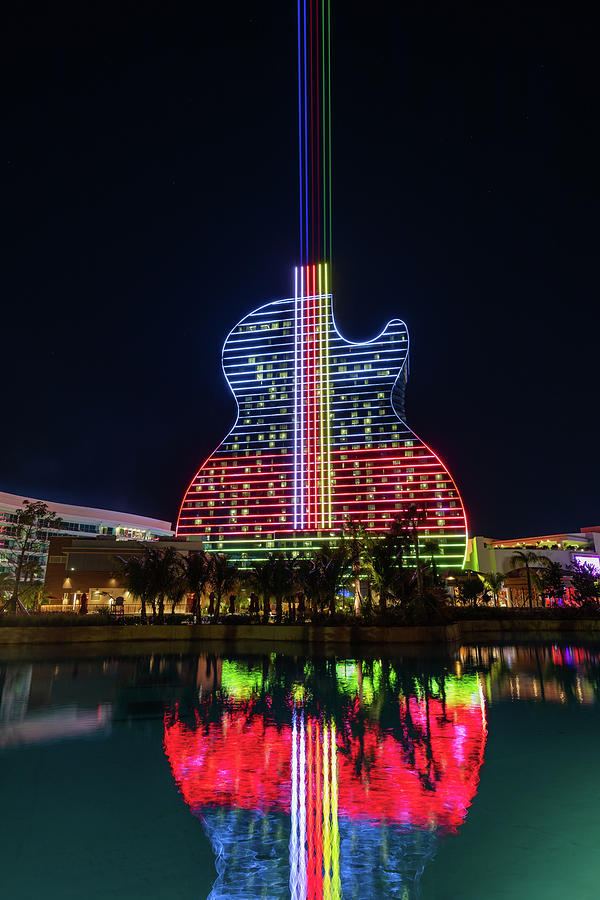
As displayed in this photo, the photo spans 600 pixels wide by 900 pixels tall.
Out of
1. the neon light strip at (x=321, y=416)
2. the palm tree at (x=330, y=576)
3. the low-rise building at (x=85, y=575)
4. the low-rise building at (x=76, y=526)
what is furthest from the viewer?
the neon light strip at (x=321, y=416)

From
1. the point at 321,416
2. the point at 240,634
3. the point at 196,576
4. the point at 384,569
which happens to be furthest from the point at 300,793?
the point at 321,416

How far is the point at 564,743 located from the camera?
52.1 ft

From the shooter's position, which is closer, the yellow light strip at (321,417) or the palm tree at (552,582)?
the palm tree at (552,582)

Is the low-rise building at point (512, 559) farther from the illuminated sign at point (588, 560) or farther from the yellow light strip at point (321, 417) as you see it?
the yellow light strip at point (321, 417)

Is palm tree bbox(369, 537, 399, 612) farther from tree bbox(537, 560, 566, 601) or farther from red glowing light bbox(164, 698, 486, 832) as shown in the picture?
tree bbox(537, 560, 566, 601)

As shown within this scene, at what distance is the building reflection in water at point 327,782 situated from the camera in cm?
847

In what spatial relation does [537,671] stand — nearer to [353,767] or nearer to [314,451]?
[353,767]

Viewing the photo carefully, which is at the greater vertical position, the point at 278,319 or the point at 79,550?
the point at 278,319

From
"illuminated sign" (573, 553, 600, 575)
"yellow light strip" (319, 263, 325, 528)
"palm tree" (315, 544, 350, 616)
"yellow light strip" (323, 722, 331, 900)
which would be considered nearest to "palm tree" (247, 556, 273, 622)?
"palm tree" (315, 544, 350, 616)

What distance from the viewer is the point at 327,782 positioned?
1227 centimetres

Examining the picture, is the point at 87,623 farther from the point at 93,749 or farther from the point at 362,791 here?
the point at 362,791

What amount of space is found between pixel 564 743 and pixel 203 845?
10955 mm

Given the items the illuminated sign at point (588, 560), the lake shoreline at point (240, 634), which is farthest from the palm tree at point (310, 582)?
the illuminated sign at point (588, 560)

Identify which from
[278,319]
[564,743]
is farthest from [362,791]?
[278,319]
